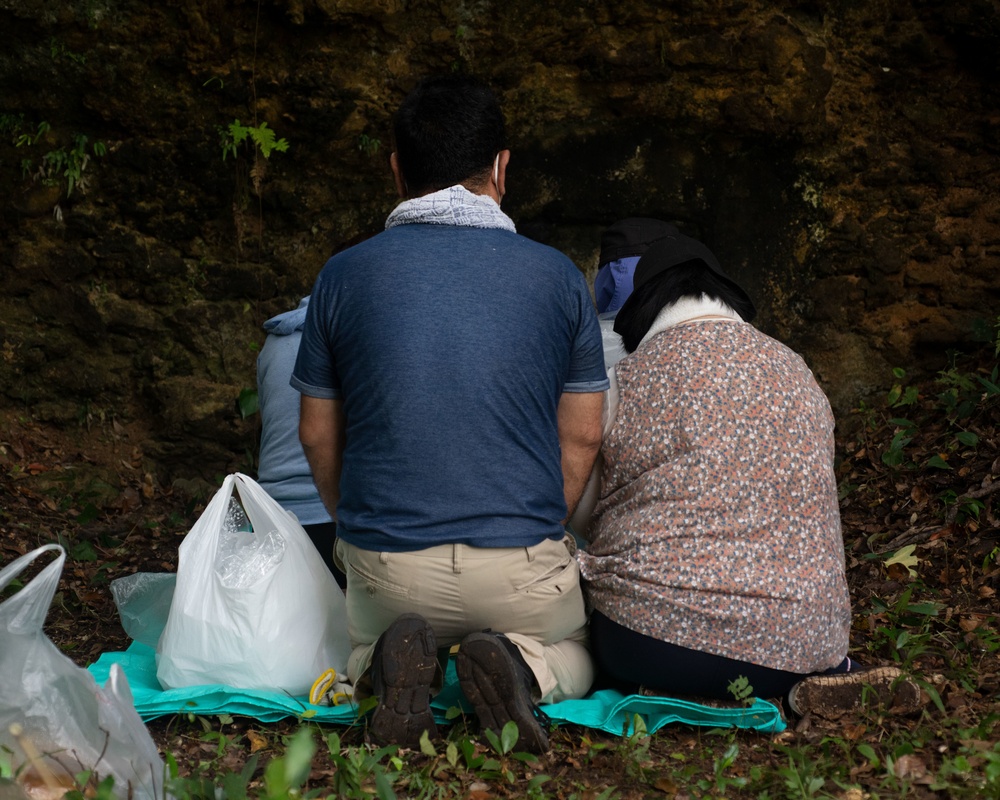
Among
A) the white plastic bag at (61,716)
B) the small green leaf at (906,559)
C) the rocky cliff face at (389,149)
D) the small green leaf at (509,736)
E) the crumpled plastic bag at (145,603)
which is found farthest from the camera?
the rocky cliff face at (389,149)

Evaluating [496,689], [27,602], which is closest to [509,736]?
[496,689]

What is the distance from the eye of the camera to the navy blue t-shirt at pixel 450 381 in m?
2.51

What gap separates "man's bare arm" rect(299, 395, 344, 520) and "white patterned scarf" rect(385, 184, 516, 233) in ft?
1.78

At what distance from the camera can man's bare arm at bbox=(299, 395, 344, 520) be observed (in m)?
2.78

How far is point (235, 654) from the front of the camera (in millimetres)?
2791

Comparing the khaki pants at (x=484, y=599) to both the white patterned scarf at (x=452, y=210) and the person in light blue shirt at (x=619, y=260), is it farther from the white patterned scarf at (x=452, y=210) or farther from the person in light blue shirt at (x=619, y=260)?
the person in light blue shirt at (x=619, y=260)

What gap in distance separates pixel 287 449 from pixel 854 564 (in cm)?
218

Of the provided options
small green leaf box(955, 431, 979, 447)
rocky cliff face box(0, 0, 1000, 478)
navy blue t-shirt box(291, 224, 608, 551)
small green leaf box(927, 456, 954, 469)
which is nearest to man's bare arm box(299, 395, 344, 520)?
navy blue t-shirt box(291, 224, 608, 551)

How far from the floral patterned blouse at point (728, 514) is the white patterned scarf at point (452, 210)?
575 mm

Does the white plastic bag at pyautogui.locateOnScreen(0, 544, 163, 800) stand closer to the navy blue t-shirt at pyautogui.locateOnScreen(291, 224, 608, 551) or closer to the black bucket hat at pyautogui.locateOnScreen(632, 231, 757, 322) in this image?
the navy blue t-shirt at pyautogui.locateOnScreen(291, 224, 608, 551)

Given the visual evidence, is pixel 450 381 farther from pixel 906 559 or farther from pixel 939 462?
pixel 939 462

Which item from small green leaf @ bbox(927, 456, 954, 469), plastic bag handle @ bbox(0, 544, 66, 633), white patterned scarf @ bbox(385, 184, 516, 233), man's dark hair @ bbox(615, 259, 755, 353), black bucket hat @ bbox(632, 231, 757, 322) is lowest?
small green leaf @ bbox(927, 456, 954, 469)

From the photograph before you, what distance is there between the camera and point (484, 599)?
8.45 feet

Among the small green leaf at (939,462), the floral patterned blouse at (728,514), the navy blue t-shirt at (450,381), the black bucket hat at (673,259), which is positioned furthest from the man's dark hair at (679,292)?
the small green leaf at (939,462)
